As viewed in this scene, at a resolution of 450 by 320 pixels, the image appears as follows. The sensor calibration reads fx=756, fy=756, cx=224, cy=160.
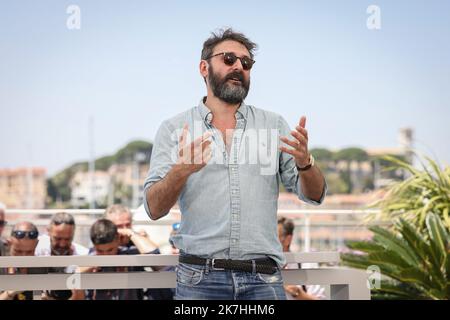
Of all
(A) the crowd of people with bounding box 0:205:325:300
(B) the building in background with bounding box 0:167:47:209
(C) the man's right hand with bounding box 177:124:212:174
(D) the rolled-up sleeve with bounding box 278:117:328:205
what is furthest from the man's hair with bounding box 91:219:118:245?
(B) the building in background with bounding box 0:167:47:209

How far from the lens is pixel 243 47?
7.57 ft

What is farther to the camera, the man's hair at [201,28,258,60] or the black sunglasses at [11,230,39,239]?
the black sunglasses at [11,230,39,239]

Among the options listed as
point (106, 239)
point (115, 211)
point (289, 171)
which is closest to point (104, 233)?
point (106, 239)

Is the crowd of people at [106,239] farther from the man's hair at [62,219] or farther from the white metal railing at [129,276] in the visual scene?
the white metal railing at [129,276]

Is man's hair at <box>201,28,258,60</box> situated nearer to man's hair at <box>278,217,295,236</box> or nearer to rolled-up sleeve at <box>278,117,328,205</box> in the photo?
rolled-up sleeve at <box>278,117,328,205</box>

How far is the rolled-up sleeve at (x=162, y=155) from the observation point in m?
2.21

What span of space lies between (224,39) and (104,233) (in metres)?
2.03

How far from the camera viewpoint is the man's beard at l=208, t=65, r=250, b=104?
2234 millimetres

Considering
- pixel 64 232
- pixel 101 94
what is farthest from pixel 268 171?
pixel 101 94

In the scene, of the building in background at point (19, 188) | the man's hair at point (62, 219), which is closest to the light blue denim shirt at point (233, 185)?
the man's hair at point (62, 219)

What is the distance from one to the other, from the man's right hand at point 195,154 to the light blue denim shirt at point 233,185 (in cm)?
16

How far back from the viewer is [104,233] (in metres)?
4.09

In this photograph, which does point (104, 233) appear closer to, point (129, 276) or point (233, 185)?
point (129, 276)

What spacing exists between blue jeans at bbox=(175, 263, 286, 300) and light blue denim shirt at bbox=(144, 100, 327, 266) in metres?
0.05
